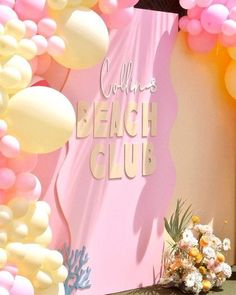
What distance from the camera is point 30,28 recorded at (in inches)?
132

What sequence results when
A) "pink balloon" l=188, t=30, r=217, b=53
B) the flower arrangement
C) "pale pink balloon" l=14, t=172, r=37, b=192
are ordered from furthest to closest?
"pink balloon" l=188, t=30, r=217, b=53, the flower arrangement, "pale pink balloon" l=14, t=172, r=37, b=192

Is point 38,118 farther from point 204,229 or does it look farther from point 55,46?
point 204,229

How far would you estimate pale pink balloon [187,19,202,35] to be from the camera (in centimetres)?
462

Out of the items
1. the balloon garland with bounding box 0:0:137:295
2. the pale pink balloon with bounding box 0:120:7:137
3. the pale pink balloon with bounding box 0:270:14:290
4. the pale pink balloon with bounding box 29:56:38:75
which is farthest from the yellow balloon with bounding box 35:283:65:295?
the pale pink balloon with bounding box 29:56:38:75

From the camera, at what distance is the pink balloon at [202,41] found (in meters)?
4.71

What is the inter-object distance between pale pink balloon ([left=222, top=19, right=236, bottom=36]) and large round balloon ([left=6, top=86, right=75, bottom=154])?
164 cm

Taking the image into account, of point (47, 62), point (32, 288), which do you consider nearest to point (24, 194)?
point (32, 288)

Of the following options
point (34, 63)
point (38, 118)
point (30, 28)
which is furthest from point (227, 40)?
point (38, 118)

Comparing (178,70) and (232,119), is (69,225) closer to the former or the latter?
(178,70)

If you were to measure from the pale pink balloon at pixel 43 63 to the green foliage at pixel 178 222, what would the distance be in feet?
5.30

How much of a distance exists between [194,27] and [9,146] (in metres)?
2.00

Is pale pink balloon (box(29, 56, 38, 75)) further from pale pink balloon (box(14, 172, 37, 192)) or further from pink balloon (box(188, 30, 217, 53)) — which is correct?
pink balloon (box(188, 30, 217, 53))

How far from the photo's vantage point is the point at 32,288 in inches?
127

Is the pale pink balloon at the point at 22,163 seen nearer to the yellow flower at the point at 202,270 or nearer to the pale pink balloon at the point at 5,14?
the pale pink balloon at the point at 5,14
